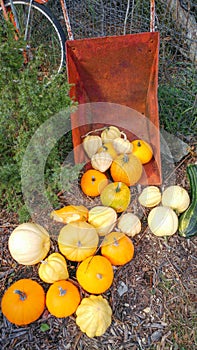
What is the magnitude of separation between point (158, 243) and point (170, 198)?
0.31 meters

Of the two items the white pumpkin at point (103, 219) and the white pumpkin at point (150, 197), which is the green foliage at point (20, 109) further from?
the white pumpkin at point (150, 197)

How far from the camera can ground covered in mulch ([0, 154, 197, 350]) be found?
204cm

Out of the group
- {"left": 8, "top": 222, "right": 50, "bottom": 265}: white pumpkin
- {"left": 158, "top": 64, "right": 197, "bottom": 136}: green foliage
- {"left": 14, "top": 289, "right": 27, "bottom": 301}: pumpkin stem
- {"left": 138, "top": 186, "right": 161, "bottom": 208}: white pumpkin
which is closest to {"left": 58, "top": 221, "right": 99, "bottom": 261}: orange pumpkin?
{"left": 8, "top": 222, "right": 50, "bottom": 265}: white pumpkin

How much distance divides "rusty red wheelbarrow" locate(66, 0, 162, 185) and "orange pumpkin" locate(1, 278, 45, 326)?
3.16 feet

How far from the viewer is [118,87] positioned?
2953 millimetres

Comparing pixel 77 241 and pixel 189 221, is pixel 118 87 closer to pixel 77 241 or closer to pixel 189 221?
pixel 189 221

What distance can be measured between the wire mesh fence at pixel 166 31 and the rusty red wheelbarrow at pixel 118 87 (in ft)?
0.90

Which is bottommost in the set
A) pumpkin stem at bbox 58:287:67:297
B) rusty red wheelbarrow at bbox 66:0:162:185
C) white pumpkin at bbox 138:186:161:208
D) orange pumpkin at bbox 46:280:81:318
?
orange pumpkin at bbox 46:280:81:318

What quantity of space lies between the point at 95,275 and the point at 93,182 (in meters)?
0.71

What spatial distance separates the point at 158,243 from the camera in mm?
2449

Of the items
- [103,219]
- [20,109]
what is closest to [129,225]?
[103,219]

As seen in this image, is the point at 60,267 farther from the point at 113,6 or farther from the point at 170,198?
the point at 113,6

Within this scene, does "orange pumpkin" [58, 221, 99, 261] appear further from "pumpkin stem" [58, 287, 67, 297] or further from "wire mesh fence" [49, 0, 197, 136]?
"wire mesh fence" [49, 0, 197, 136]

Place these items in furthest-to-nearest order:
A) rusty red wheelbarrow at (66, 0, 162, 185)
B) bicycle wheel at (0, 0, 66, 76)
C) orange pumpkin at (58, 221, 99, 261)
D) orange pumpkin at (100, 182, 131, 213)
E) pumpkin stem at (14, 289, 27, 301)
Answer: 1. bicycle wheel at (0, 0, 66, 76)
2. rusty red wheelbarrow at (66, 0, 162, 185)
3. orange pumpkin at (100, 182, 131, 213)
4. orange pumpkin at (58, 221, 99, 261)
5. pumpkin stem at (14, 289, 27, 301)
